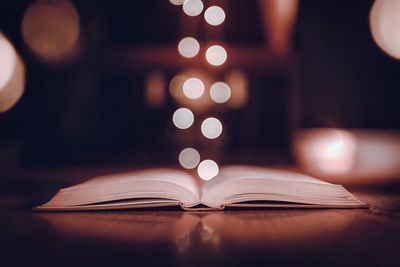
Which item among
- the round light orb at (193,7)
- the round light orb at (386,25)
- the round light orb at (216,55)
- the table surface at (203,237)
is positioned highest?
the round light orb at (386,25)

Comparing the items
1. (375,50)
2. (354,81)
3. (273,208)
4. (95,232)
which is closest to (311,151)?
(354,81)

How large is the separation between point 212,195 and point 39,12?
2.77 metres

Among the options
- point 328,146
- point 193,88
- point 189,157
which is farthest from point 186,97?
point 328,146

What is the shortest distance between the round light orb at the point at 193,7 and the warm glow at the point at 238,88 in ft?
1.67

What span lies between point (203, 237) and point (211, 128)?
2534mm

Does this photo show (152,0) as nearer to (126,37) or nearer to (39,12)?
(126,37)

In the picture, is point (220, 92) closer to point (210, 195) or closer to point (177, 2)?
point (177, 2)

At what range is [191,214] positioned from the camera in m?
0.71

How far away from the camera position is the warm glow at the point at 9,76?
107 inches

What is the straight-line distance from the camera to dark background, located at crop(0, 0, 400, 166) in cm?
283

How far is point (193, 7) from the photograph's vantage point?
274 cm

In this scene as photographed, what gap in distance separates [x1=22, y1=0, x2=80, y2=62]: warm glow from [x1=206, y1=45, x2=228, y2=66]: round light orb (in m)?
0.92

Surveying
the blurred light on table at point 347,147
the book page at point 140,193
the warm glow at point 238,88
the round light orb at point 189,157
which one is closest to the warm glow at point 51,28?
the round light orb at point 189,157

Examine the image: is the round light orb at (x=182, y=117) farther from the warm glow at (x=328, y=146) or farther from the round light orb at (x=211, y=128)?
the warm glow at (x=328, y=146)
